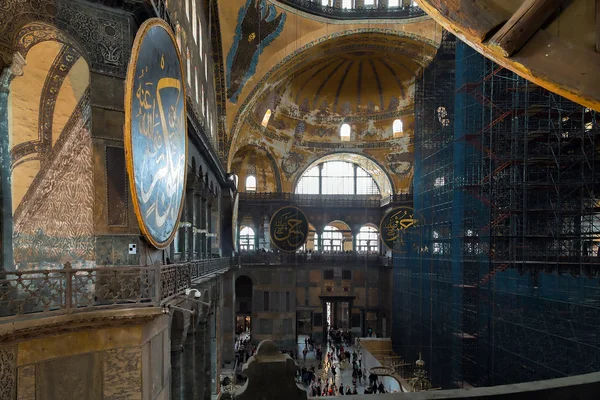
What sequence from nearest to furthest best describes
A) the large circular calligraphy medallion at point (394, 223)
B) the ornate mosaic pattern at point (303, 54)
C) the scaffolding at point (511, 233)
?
the scaffolding at point (511, 233) → the ornate mosaic pattern at point (303, 54) → the large circular calligraphy medallion at point (394, 223)

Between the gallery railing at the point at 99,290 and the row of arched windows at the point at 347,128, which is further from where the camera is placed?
the row of arched windows at the point at 347,128

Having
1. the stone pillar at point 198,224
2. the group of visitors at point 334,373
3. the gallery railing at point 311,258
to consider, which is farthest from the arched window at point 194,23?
the gallery railing at point 311,258

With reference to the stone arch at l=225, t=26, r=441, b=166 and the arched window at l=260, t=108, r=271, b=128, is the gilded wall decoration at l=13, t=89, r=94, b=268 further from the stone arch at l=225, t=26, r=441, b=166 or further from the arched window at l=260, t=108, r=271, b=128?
the arched window at l=260, t=108, r=271, b=128

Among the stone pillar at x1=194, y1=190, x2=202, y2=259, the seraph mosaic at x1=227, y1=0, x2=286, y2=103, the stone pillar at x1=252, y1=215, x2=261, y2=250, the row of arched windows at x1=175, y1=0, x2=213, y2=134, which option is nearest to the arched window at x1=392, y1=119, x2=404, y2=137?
the seraph mosaic at x1=227, y1=0, x2=286, y2=103

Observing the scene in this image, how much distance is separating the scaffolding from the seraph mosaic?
767 cm

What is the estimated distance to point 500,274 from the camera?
1150 cm

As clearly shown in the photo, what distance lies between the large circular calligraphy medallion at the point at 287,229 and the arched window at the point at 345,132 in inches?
282

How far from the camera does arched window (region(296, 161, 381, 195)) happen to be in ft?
88.0

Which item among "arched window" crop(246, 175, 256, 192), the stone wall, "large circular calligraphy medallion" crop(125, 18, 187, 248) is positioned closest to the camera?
the stone wall

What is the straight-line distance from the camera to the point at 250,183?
81.3 ft

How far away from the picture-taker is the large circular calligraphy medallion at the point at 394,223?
67.9ft

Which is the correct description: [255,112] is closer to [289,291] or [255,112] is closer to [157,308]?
[289,291]

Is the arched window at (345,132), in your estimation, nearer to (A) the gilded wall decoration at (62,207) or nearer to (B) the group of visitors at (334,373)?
Result: (B) the group of visitors at (334,373)

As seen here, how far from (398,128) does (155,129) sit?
2081 centimetres
